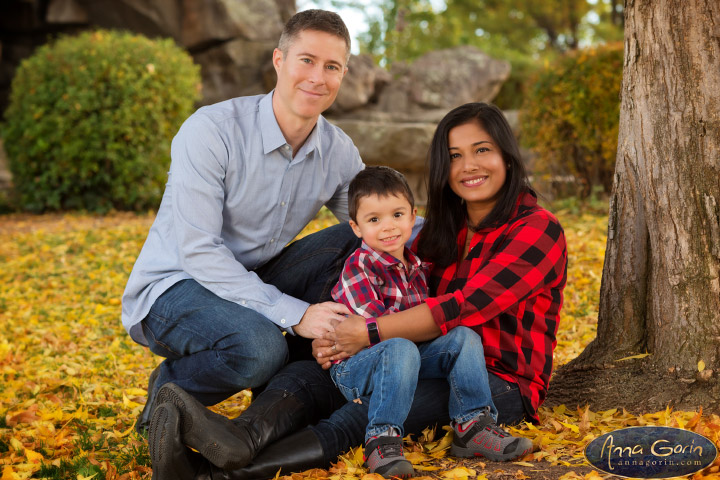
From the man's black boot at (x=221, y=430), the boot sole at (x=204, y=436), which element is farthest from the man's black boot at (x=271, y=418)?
the boot sole at (x=204, y=436)

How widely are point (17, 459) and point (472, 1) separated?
20.4m

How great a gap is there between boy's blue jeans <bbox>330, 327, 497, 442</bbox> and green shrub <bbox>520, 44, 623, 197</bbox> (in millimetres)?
5244

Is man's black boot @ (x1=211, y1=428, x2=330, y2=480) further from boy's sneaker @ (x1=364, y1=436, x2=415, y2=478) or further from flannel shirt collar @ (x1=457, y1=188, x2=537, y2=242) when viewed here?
flannel shirt collar @ (x1=457, y1=188, x2=537, y2=242)

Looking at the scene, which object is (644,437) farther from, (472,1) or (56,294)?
(472,1)

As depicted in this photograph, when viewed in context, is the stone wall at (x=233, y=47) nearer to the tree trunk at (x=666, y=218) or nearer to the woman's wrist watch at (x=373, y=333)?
the tree trunk at (x=666, y=218)

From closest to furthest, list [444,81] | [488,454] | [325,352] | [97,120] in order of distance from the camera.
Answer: [488,454], [325,352], [97,120], [444,81]

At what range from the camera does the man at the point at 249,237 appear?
294 cm

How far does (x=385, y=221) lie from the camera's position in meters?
2.92

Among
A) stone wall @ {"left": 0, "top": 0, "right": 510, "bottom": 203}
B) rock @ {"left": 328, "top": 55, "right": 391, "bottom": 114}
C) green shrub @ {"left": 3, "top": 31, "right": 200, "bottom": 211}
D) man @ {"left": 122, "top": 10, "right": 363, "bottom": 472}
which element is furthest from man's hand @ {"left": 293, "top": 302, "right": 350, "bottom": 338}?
rock @ {"left": 328, "top": 55, "right": 391, "bottom": 114}

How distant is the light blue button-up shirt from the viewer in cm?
298

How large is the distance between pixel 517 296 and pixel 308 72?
135 centimetres

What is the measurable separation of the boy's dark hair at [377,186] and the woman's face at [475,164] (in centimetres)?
23

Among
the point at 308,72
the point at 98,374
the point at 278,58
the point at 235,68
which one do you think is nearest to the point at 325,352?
the point at 308,72

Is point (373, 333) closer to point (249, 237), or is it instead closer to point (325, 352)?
point (325, 352)
